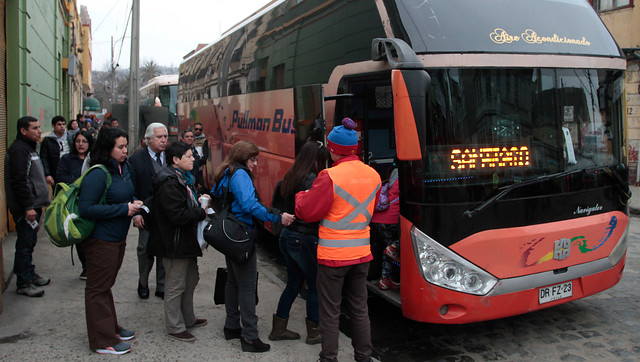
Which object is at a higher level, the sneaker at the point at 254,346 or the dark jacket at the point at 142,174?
the dark jacket at the point at 142,174

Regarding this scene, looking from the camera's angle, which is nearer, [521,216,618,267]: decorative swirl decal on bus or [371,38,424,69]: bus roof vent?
[371,38,424,69]: bus roof vent

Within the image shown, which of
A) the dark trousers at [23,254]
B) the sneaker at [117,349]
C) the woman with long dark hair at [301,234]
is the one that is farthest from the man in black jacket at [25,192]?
the woman with long dark hair at [301,234]

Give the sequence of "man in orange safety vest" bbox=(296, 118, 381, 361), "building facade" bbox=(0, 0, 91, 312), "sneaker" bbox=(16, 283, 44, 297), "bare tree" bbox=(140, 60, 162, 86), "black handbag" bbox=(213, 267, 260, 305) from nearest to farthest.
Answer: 1. "man in orange safety vest" bbox=(296, 118, 381, 361)
2. "black handbag" bbox=(213, 267, 260, 305)
3. "sneaker" bbox=(16, 283, 44, 297)
4. "building facade" bbox=(0, 0, 91, 312)
5. "bare tree" bbox=(140, 60, 162, 86)

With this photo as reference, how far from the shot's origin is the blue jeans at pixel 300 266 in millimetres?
4227

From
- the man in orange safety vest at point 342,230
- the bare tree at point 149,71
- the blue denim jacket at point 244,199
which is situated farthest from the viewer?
the bare tree at point 149,71

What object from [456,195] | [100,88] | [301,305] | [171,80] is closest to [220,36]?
[301,305]

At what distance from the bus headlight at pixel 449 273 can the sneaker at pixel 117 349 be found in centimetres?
247

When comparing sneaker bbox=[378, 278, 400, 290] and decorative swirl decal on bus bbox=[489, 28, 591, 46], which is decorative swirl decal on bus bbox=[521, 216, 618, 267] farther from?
decorative swirl decal on bus bbox=[489, 28, 591, 46]

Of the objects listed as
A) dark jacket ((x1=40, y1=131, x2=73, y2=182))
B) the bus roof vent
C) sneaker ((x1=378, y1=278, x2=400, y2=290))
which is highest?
the bus roof vent

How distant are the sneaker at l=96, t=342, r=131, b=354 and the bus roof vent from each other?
121 inches

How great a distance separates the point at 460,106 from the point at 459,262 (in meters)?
1.25

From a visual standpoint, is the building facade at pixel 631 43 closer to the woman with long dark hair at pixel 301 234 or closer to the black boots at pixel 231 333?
the woman with long dark hair at pixel 301 234

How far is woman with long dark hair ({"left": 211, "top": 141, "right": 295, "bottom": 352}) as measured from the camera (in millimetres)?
4074

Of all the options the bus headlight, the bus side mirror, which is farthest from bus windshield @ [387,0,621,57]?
the bus headlight
